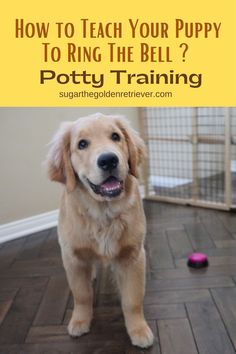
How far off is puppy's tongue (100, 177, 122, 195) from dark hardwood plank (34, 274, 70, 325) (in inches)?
27.0

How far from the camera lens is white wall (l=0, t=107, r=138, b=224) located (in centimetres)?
278

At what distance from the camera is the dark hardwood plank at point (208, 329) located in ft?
4.80

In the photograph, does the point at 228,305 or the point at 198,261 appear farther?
the point at 198,261

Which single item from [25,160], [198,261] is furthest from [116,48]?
[25,160]

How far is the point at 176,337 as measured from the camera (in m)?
1.54

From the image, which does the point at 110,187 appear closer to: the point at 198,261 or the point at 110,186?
the point at 110,186

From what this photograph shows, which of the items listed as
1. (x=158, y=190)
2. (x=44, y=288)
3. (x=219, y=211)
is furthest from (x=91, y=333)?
(x=158, y=190)

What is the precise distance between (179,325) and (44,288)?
74 cm

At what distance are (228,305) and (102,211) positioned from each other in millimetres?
718

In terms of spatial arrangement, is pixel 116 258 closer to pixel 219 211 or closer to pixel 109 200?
pixel 109 200

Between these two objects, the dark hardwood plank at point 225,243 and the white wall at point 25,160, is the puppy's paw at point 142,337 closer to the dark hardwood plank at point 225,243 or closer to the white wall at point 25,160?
the dark hardwood plank at point 225,243

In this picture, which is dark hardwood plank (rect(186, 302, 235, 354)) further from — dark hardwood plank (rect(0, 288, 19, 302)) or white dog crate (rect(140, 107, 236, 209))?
white dog crate (rect(140, 107, 236, 209))

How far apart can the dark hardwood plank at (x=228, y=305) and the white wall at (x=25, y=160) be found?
150 centimetres

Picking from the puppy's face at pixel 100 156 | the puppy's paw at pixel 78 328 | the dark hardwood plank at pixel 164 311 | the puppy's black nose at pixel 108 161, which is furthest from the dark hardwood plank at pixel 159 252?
the puppy's black nose at pixel 108 161
